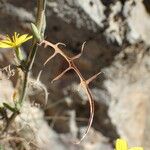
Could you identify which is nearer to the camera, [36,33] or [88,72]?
[36,33]

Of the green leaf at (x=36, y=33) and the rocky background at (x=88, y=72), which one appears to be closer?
the green leaf at (x=36, y=33)

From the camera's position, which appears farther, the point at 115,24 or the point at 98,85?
the point at 98,85

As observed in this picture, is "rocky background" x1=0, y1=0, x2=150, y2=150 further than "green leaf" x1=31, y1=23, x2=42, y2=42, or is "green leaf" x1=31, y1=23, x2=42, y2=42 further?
"rocky background" x1=0, y1=0, x2=150, y2=150

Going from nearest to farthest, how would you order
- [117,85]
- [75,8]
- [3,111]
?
[3,111] < [75,8] < [117,85]

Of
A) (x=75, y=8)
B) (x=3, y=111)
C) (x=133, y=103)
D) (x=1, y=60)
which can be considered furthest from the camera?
(x=133, y=103)

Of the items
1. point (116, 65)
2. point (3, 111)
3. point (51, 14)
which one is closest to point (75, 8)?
point (51, 14)

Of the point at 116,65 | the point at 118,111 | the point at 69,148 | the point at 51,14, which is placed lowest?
the point at 69,148

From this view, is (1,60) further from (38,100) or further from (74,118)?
(74,118)

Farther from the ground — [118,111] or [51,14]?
A: [51,14]
